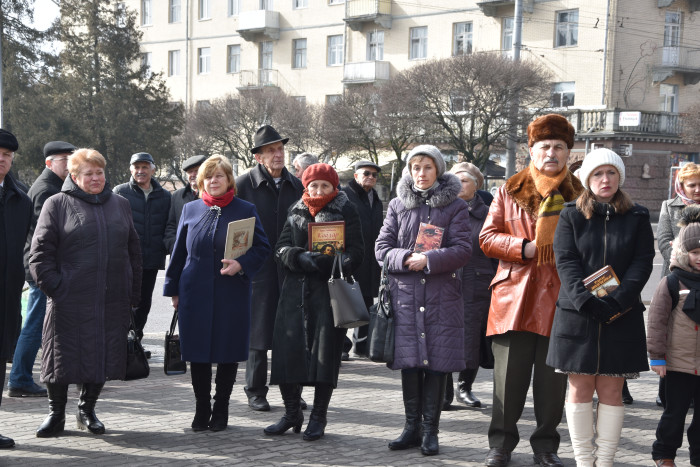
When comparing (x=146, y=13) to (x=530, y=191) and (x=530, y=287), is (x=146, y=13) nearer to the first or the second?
(x=530, y=191)

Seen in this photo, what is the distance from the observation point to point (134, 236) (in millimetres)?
6746

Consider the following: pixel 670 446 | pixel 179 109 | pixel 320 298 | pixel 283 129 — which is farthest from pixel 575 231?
pixel 179 109

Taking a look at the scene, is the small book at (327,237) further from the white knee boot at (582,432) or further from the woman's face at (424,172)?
the white knee boot at (582,432)

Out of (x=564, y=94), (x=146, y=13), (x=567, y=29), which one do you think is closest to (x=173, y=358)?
(x=564, y=94)

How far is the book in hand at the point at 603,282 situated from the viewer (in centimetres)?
525

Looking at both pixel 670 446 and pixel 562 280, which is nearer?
pixel 562 280

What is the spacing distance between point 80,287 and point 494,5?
4082 centimetres

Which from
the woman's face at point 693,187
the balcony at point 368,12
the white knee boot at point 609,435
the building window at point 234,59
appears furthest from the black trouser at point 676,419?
the building window at point 234,59

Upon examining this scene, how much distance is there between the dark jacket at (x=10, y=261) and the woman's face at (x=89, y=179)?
40 cm

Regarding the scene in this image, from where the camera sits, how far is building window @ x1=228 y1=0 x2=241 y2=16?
56625 mm

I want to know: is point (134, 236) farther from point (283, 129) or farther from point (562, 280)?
point (283, 129)

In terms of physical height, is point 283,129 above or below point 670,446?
above

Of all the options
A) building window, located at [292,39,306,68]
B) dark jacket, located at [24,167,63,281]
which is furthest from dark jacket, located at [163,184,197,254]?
building window, located at [292,39,306,68]

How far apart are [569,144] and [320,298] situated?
2.02 meters
